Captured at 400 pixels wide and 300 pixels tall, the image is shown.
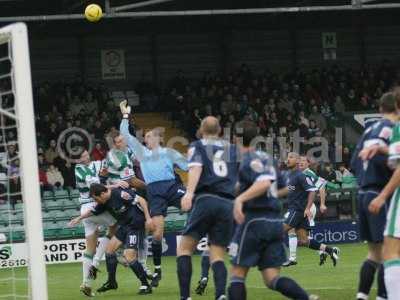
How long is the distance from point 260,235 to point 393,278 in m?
1.24

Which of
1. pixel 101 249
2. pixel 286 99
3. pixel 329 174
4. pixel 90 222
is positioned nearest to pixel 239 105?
pixel 286 99

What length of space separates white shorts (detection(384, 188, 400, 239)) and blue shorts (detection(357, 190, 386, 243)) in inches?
22.3

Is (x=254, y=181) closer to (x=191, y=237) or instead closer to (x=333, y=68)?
(x=191, y=237)

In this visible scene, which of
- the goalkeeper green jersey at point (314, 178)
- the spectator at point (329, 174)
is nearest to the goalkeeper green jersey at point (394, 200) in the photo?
the goalkeeper green jersey at point (314, 178)

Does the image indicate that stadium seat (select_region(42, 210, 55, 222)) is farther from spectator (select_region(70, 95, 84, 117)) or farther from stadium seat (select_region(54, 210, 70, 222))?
spectator (select_region(70, 95, 84, 117))

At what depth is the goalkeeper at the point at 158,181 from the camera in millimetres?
14750

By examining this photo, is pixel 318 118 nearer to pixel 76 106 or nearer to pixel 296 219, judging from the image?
pixel 76 106

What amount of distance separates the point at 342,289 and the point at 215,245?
2.76 meters

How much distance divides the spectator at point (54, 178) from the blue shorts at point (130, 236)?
1138 cm

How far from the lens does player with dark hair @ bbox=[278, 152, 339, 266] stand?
1764 centimetres

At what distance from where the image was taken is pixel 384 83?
33.5 metres

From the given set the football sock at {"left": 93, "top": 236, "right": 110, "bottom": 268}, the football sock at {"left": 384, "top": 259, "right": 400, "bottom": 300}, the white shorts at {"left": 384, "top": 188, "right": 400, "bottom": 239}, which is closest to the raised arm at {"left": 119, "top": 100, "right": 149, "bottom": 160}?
the football sock at {"left": 93, "top": 236, "right": 110, "bottom": 268}

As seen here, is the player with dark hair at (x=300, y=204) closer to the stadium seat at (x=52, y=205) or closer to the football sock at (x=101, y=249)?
the football sock at (x=101, y=249)

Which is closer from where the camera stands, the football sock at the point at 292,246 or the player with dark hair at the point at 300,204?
the player with dark hair at the point at 300,204
